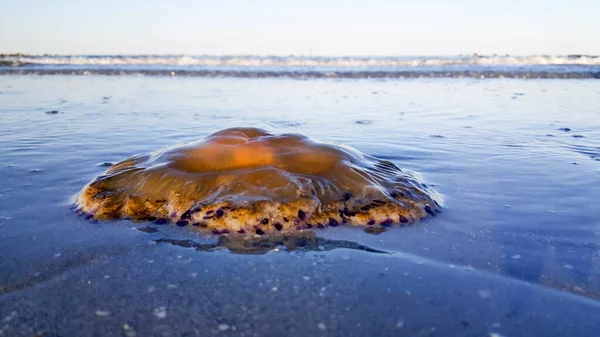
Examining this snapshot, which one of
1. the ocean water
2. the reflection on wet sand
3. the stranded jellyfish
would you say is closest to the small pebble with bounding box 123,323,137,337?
the ocean water

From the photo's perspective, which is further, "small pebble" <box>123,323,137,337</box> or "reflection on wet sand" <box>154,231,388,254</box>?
"reflection on wet sand" <box>154,231,388,254</box>

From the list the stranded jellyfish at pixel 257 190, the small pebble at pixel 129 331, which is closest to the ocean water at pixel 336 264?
the small pebble at pixel 129 331

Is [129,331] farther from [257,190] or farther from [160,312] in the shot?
[257,190]

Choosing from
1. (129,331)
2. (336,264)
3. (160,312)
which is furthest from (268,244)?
(129,331)

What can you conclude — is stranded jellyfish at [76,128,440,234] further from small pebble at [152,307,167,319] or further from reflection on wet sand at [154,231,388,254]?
small pebble at [152,307,167,319]

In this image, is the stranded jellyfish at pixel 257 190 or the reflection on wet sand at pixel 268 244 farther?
the stranded jellyfish at pixel 257 190

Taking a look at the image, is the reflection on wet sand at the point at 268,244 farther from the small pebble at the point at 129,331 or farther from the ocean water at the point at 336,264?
the small pebble at the point at 129,331

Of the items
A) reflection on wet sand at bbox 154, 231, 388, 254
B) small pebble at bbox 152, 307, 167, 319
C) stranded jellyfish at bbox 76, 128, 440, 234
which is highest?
stranded jellyfish at bbox 76, 128, 440, 234

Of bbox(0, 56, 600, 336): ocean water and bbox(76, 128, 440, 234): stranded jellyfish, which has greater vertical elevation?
bbox(76, 128, 440, 234): stranded jellyfish
